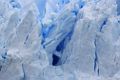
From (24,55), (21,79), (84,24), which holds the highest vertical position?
(84,24)

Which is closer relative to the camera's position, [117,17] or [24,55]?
[24,55]

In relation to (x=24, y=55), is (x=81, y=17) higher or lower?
higher

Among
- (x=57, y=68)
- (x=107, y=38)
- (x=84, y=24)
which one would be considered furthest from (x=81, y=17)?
(x=57, y=68)

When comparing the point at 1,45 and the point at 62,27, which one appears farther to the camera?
the point at 62,27

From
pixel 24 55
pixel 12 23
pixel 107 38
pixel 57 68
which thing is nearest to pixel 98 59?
pixel 107 38

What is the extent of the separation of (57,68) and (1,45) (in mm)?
893

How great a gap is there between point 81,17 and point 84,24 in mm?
175

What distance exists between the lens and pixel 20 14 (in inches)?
185

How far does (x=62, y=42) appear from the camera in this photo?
4637 mm

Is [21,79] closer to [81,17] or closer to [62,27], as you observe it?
[62,27]

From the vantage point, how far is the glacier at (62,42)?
4.22 meters

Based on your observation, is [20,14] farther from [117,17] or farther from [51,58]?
[117,17]

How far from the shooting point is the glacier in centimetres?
422

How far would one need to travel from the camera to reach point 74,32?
14.9 ft
